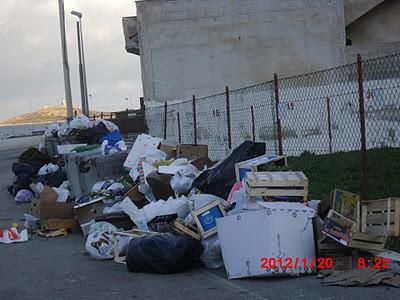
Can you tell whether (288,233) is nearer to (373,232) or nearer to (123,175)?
(373,232)

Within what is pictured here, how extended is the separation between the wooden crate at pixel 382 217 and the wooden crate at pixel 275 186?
2.43 ft

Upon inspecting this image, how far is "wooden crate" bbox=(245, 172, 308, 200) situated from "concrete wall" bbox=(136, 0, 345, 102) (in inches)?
951

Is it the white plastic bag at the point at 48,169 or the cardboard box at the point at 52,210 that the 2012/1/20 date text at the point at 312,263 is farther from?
the white plastic bag at the point at 48,169

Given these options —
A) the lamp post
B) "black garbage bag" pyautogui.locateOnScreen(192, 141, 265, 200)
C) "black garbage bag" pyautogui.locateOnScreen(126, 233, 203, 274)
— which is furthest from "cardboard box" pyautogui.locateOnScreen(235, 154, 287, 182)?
the lamp post

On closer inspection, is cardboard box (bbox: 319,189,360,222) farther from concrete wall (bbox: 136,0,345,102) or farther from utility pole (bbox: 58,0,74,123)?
concrete wall (bbox: 136,0,345,102)

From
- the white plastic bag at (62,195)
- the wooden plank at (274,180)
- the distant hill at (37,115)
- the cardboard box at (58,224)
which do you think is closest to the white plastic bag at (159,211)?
the wooden plank at (274,180)

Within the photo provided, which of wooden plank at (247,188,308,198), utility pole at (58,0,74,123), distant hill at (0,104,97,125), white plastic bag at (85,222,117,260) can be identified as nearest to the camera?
wooden plank at (247,188,308,198)

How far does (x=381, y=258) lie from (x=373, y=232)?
52 centimetres

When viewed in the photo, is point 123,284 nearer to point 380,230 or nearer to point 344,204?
point 344,204

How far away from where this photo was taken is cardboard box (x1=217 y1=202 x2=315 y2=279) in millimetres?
6453

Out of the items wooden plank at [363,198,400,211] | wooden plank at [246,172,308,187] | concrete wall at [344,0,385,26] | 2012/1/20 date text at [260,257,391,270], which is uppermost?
concrete wall at [344,0,385,26]

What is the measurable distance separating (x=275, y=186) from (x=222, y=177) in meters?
1.98

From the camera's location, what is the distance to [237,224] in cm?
674

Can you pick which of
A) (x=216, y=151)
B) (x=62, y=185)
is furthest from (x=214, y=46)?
(x=62, y=185)
